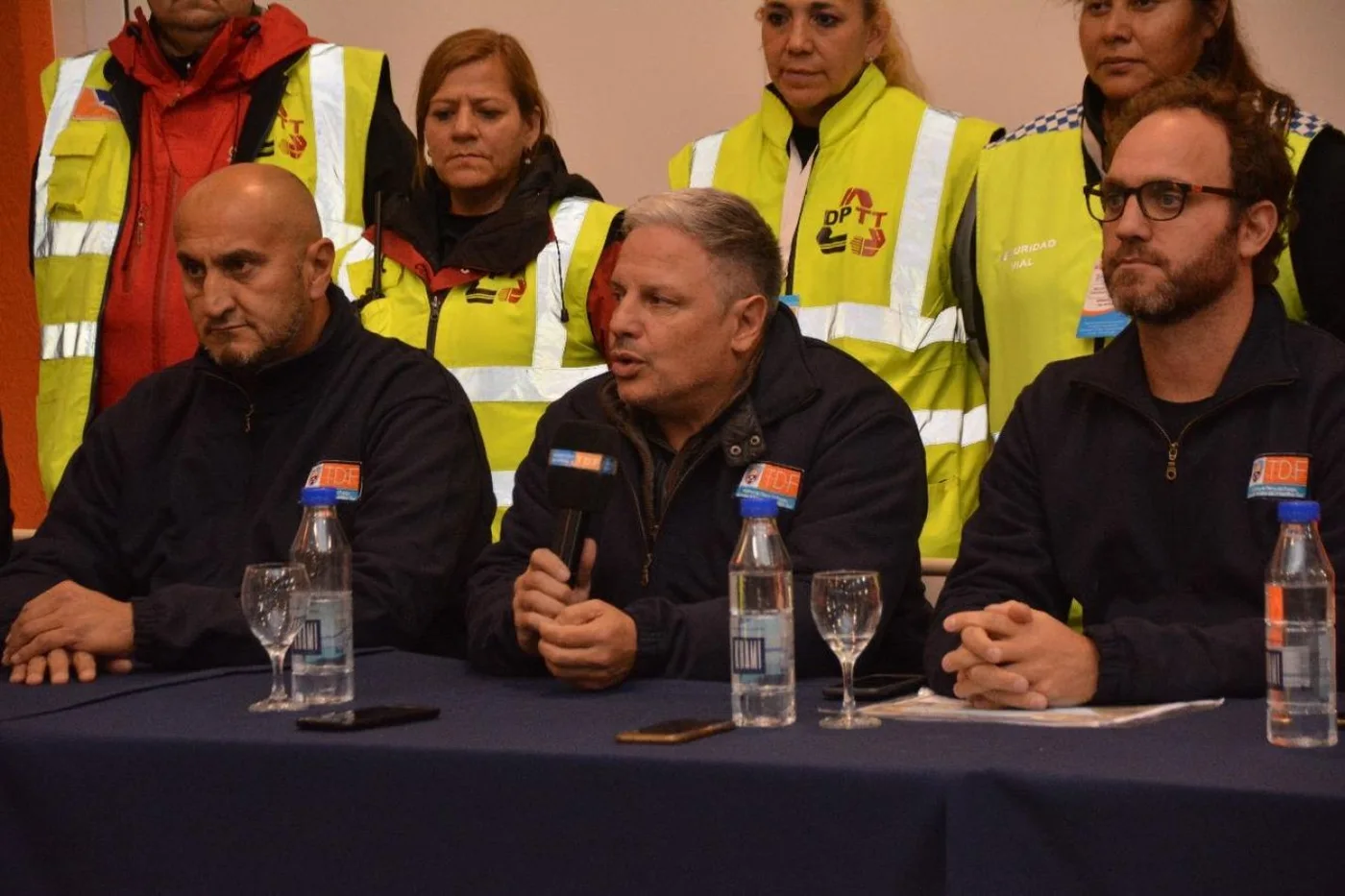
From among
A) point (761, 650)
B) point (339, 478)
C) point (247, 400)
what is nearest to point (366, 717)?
point (761, 650)

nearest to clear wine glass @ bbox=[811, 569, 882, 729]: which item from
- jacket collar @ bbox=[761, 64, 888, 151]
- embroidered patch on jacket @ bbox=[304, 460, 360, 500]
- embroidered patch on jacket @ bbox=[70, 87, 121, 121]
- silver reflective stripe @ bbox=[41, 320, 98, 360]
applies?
embroidered patch on jacket @ bbox=[304, 460, 360, 500]

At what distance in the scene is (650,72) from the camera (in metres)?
6.17

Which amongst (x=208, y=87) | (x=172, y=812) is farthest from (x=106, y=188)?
(x=172, y=812)

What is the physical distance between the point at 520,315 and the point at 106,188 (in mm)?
1261

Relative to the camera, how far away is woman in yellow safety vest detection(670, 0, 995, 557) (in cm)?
446

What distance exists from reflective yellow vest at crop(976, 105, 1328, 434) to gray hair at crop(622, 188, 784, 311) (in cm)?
85

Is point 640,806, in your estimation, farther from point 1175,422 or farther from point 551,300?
point 551,300

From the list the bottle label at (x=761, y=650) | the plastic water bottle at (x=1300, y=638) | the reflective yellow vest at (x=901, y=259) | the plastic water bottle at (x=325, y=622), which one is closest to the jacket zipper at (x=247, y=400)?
the plastic water bottle at (x=325, y=622)

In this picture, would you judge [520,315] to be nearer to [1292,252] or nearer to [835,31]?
[835,31]

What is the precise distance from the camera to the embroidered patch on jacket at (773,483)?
3193mm

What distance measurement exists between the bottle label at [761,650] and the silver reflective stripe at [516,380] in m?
2.07

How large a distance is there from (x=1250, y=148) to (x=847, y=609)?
123 centimetres

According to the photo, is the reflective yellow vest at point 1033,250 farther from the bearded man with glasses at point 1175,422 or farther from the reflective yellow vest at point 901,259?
the bearded man with glasses at point 1175,422

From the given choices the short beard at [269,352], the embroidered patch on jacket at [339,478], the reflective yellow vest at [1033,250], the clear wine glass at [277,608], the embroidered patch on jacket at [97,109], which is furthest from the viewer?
the embroidered patch on jacket at [97,109]
